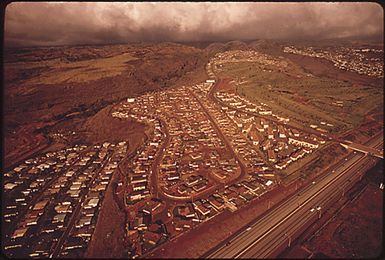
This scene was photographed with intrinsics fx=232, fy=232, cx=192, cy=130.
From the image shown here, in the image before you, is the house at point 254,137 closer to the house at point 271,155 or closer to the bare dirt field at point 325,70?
the house at point 271,155

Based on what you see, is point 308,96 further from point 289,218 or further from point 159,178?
point 159,178

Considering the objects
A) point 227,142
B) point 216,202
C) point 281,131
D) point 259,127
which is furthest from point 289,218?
point 259,127

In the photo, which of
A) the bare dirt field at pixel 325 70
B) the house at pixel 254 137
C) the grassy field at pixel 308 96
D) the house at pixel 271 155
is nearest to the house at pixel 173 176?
the house at pixel 271 155

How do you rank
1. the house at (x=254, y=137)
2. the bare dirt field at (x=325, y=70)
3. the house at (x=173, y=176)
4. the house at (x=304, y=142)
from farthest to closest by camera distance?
the bare dirt field at (x=325, y=70), the house at (x=254, y=137), the house at (x=304, y=142), the house at (x=173, y=176)

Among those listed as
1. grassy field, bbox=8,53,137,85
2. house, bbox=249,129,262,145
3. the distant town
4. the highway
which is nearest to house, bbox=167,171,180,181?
the distant town

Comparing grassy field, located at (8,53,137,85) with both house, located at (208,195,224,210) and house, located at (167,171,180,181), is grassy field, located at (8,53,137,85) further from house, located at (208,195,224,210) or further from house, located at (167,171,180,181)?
house, located at (208,195,224,210)

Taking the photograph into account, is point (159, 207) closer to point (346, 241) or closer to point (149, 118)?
point (346, 241)

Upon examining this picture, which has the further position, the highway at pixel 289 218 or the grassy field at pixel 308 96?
the grassy field at pixel 308 96

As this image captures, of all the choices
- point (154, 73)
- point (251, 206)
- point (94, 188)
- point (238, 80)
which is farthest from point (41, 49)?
point (251, 206)
